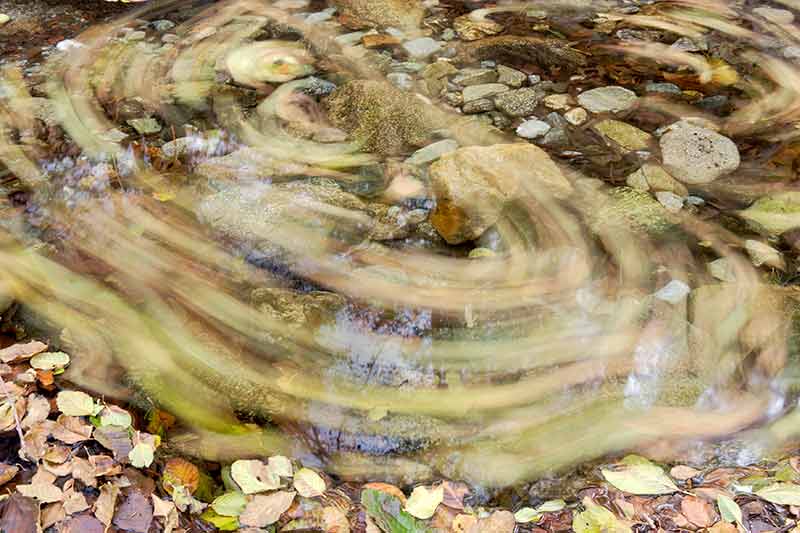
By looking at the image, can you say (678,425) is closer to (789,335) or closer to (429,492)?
(789,335)

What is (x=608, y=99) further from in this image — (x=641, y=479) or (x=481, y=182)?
(x=641, y=479)

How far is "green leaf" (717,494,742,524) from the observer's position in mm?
1353

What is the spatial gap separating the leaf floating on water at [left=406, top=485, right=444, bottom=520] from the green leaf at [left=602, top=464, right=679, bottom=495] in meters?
0.39

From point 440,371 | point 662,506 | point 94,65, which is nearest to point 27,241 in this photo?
point 94,65

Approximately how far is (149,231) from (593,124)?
5.50ft

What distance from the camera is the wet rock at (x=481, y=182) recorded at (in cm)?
209

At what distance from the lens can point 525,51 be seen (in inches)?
116

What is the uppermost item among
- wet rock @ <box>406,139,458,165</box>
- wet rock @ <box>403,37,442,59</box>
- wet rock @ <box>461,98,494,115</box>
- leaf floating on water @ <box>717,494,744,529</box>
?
wet rock @ <box>403,37,442,59</box>

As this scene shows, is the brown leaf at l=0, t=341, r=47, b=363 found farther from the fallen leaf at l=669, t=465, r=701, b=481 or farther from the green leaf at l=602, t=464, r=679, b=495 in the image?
the fallen leaf at l=669, t=465, r=701, b=481

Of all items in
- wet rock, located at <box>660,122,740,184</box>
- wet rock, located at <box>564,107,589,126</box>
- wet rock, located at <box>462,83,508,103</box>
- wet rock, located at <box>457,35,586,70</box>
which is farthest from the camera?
wet rock, located at <box>457,35,586,70</box>

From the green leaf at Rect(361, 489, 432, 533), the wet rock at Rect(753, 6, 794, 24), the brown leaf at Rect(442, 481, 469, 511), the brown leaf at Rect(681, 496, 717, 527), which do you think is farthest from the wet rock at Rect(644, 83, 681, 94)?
Answer: the green leaf at Rect(361, 489, 432, 533)

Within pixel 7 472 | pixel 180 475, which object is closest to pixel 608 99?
→ pixel 180 475

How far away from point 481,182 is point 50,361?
1.38 m

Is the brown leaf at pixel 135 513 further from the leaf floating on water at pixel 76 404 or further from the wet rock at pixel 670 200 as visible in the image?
the wet rock at pixel 670 200
